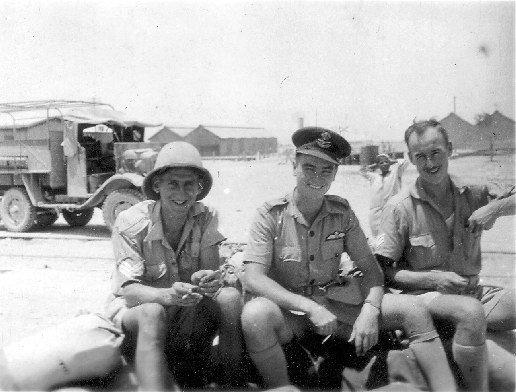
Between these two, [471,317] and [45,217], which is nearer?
[471,317]

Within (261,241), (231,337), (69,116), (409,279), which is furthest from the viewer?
(69,116)

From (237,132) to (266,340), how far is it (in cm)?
4944

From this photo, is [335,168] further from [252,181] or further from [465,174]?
[252,181]

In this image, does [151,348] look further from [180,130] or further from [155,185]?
[180,130]

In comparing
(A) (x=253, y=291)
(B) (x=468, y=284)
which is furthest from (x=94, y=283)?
(B) (x=468, y=284)

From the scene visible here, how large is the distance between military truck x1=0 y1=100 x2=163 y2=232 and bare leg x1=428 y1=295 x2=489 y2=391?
9168mm

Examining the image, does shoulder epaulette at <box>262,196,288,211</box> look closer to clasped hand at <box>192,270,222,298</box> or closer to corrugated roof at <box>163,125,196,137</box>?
clasped hand at <box>192,270,222,298</box>

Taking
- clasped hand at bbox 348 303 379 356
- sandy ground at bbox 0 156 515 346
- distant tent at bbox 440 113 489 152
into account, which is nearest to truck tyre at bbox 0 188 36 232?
sandy ground at bbox 0 156 515 346

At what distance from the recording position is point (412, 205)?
3418 mm

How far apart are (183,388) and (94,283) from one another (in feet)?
12.2

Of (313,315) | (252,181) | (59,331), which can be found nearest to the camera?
(313,315)

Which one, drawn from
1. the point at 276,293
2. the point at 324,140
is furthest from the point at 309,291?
the point at 324,140

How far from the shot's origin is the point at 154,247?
3211 mm

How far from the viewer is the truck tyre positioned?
12227 mm
